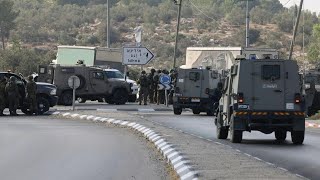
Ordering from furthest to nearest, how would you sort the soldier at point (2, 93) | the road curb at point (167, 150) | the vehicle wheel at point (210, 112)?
the vehicle wheel at point (210, 112)
the soldier at point (2, 93)
the road curb at point (167, 150)

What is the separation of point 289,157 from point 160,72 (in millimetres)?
29660

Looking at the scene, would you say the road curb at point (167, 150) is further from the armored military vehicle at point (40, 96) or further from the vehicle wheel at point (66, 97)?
the vehicle wheel at point (66, 97)

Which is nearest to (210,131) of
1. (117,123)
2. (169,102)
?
(117,123)

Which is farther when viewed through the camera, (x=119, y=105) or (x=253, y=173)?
(x=119, y=105)

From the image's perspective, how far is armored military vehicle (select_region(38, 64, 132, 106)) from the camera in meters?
48.8

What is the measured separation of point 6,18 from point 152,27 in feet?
84.9

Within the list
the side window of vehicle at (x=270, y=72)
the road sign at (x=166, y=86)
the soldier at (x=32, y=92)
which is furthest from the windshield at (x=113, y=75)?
the side window of vehicle at (x=270, y=72)

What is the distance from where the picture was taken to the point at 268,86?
81.5 ft

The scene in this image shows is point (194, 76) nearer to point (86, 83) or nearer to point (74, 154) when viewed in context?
point (86, 83)

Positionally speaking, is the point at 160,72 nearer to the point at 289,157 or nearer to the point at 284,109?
the point at 284,109

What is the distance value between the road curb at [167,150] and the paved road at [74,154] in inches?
9.4

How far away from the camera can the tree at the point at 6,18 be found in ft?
379

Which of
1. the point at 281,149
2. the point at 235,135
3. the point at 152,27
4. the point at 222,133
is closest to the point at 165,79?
the point at 222,133

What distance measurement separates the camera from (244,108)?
80.1ft
